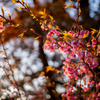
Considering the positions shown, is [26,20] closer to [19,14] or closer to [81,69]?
[19,14]

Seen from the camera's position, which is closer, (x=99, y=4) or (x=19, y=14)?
(x=99, y=4)

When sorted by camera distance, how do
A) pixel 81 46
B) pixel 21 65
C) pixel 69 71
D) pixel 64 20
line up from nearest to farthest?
pixel 81 46 < pixel 69 71 < pixel 64 20 < pixel 21 65

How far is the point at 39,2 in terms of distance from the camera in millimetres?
2658

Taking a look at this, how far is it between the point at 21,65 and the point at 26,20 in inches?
83.2

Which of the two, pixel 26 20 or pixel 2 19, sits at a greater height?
pixel 26 20

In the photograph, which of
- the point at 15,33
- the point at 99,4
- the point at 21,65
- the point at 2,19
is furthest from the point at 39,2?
the point at 21,65

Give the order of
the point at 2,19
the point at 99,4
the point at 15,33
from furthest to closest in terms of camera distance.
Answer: the point at 15,33, the point at 99,4, the point at 2,19

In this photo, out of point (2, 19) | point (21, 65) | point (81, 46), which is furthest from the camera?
point (21, 65)

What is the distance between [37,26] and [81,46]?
73.0 inches

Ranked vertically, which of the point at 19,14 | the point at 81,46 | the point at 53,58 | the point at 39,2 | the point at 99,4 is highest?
the point at 39,2

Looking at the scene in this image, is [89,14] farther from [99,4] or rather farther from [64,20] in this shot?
[64,20]

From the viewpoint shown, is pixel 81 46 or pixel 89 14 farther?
pixel 89 14

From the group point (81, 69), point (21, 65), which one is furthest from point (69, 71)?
point (21, 65)

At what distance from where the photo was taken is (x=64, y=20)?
2.61m
